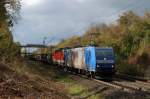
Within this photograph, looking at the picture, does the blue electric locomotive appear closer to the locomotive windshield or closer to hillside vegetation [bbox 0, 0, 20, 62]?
the locomotive windshield

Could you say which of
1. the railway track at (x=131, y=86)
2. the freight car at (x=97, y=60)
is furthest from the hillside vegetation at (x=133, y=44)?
the railway track at (x=131, y=86)

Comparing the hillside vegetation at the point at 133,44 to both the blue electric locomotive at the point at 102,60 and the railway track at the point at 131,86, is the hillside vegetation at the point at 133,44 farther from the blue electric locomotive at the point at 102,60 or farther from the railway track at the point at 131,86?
the railway track at the point at 131,86

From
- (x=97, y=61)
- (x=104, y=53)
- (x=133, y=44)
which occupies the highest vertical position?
(x=133, y=44)

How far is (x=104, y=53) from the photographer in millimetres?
39219

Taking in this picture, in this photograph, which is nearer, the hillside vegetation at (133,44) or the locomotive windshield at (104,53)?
the locomotive windshield at (104,53)

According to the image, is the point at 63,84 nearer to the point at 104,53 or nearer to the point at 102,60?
the point at 102,60

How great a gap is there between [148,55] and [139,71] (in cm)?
804

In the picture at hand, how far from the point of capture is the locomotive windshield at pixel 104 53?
128 ft

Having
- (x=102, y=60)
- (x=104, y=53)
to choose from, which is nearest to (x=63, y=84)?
(x=102, y=60)

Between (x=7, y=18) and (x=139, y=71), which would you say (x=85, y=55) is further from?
(x=139, y=71)

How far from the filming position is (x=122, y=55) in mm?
67062

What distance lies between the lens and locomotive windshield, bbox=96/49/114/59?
128 ft

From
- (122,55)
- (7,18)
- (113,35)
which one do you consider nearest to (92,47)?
(7,18)

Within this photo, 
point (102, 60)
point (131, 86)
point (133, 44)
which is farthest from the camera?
point (133, 44)
